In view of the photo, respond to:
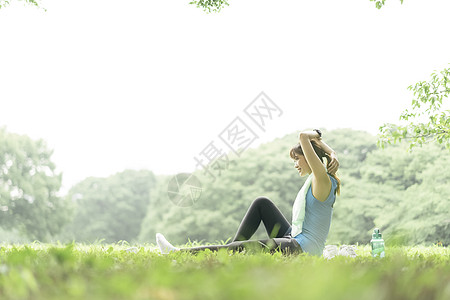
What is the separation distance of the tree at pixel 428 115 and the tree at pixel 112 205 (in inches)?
938

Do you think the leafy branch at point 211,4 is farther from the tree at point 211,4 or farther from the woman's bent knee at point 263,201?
the woman's bent knee at point 263,201

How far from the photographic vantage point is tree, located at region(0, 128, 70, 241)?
24297 millimetres

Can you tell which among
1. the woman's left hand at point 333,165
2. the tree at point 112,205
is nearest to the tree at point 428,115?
the woman's left hand at point 333,165

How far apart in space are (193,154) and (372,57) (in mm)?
10240

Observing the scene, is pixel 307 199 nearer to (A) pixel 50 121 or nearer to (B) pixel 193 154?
(B) pixel 193 154

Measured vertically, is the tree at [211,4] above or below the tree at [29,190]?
above

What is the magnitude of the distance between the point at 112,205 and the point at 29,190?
5.78 m

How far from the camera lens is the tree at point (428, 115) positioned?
538 centimetres

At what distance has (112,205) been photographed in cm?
2903

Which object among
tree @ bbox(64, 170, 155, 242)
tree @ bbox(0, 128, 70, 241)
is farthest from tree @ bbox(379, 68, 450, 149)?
tree @ bbox(64, 170, 155, 242)

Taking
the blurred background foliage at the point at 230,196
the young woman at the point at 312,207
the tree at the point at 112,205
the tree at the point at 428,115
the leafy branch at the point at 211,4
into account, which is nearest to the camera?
the young woman at the point at 312,207

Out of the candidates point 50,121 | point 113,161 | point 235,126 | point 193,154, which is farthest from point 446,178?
point 50,121

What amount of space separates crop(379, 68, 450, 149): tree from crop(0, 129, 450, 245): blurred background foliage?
11129mm

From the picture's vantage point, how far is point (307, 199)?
11.5ft
